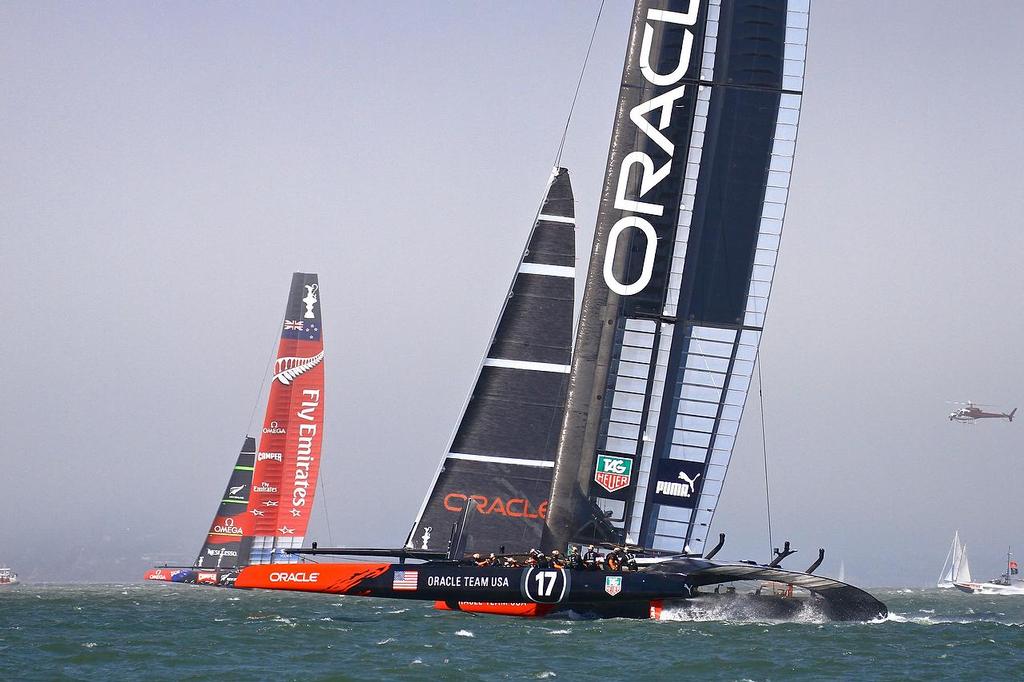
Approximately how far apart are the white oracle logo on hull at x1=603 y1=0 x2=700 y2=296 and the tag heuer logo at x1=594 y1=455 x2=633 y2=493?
10.3ft

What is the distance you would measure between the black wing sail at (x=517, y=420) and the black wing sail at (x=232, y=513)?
24722 mm

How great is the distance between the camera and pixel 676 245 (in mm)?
25484

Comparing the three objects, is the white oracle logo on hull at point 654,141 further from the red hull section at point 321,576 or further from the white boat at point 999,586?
the white boat at point 999,586

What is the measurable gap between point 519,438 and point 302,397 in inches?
712

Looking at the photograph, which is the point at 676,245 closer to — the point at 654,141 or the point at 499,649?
the point at 654,141

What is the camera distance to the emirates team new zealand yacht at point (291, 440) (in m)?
42.3

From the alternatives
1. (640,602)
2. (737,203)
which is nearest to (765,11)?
(737,203)

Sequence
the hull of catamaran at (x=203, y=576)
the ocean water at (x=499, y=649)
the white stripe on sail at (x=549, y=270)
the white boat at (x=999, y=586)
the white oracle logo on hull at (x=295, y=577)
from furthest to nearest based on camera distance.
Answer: the white boat at (x=999, y=586) → the hull of catamaran at (x=203, y=576) → the white stripe on sail at (x=549, y=270) → the white oracle logo on hull at (x=295, y=577) → the ocean water at (x=499, y=649)

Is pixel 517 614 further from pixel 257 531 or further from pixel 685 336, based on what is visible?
pixel 257 531

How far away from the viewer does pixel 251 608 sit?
116 ft

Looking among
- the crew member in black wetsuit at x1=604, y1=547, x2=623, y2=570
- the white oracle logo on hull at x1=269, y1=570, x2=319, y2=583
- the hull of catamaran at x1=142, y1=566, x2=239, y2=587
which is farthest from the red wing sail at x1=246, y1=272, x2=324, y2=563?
the crew member in black wetsuit at x1=604, y1=547, x2=623, y2=570

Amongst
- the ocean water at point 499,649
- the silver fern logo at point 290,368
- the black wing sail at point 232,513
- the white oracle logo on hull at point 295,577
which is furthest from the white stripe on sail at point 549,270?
the black wing sail at point 232,513

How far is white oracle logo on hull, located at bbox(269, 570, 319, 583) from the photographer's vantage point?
23.0 meters

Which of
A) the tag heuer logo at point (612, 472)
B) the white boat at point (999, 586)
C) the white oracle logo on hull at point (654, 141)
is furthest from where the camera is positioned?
the white boat at point (999, 586)
